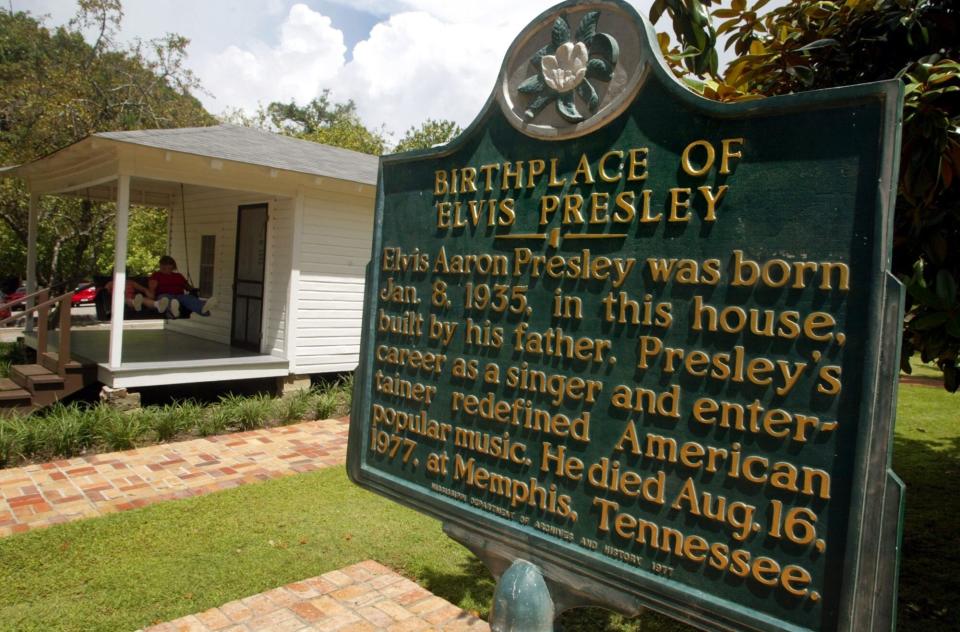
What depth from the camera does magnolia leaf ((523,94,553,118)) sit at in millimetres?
2215

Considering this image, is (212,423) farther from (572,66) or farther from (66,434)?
(572,66)

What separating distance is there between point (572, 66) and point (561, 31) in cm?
13

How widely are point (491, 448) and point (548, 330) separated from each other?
490mm

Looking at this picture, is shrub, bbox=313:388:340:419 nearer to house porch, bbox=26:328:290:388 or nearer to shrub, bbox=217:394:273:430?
shrub, bbox=217:394:273:430

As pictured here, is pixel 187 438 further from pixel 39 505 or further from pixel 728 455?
pixel 728 455

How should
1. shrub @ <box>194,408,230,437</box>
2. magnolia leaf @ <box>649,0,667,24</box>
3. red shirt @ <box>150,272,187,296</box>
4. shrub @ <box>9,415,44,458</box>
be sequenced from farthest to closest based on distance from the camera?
red shirt @ <box>150,272,187,296</box>
shrub @ <box>194,408,230,437</box>
shrub @ <box>9,415,44,458</box>
magnolia leaf @ <box>649,0,667,24</box>

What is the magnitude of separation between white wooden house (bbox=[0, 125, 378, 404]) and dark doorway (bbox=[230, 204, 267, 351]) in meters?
0.02

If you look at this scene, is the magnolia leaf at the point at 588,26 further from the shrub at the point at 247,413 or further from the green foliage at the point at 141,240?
the green foliage at the point at 141,240

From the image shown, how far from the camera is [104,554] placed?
4793 millimetres

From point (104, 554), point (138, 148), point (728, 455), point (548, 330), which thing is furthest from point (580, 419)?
point (138, 148)

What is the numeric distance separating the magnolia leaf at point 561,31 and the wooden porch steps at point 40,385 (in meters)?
8.35


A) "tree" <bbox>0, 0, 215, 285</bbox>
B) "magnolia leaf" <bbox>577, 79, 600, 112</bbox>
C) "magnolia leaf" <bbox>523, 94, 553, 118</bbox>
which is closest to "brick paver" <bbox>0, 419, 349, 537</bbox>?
"magnolia leaf" <bbox>523, 94, 553, 118</bbox>

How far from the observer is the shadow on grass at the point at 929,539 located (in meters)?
4.37

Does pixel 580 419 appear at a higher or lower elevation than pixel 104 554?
higher
